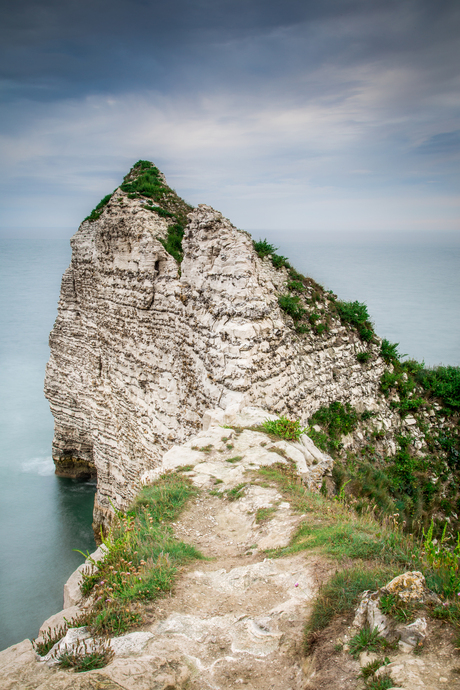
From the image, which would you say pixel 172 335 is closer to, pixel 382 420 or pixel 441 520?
pixel 382 420

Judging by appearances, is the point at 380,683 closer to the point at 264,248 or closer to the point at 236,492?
the point at 236,492

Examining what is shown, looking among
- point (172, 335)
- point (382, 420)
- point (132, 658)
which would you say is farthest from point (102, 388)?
point (132, 658)

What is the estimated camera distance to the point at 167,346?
37.9 ft

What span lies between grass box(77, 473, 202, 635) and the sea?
10145 millimetres

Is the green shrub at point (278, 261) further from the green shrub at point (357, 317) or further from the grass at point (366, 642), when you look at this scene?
the grass at point (366, 642)

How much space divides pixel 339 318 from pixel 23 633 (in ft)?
47.8

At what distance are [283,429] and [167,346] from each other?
17.8 ft

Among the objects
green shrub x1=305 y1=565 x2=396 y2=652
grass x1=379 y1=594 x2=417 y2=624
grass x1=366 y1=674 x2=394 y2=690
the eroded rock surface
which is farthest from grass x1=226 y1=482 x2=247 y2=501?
grass x1=366 y1=674 x2=394 y2=690

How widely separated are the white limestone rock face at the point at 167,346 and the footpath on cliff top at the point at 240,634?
3.63 meters

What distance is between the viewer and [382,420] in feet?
38.4

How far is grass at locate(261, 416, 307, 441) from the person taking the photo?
7.23 m

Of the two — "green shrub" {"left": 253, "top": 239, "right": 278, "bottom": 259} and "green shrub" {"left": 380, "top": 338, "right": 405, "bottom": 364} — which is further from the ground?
"green shrub" {"left": 253, "top": 239, "right": 278, "bottom": 259}

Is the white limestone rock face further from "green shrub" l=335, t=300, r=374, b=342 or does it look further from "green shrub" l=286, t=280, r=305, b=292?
"green shrub" l=335, t=300, r=374, b=342

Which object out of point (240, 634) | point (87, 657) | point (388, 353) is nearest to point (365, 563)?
point (240, 634)
